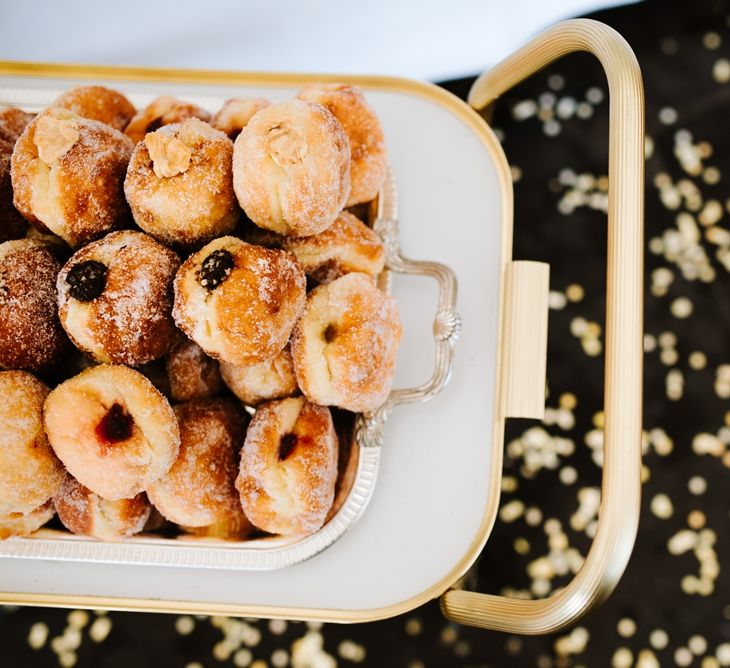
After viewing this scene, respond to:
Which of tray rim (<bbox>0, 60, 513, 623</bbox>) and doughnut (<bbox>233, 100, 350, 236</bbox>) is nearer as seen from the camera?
doughnut (<bbox>233, 100, 350, 236</bbox>)

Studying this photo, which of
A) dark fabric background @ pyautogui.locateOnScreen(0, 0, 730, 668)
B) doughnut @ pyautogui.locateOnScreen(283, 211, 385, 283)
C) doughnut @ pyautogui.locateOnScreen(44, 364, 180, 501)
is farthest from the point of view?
dark fabric background @ pyautogui.locateOnScreen(0, 0, 730, 668)

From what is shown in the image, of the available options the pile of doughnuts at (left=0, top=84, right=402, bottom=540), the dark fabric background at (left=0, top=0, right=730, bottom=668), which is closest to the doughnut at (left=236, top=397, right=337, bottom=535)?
the pile of doughnuts at (left=0, top=84, right=402, bottom=540)

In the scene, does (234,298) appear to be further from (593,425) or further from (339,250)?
(593,425)

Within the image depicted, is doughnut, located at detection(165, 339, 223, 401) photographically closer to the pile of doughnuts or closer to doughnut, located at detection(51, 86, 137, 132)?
the pile of doughnuts

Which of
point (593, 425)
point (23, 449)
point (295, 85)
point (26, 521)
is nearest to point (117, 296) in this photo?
point (23, 449)

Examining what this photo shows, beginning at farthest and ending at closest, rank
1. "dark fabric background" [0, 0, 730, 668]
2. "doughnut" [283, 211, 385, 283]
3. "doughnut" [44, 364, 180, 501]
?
"dark fabric background" [0, 0, 730, 668] → "doughnut" [283, 211, 385, 283] → "doughnut" [44, 364, 180, 501]

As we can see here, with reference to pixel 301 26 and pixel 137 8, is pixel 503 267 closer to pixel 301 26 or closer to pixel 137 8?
pixel 301 26
